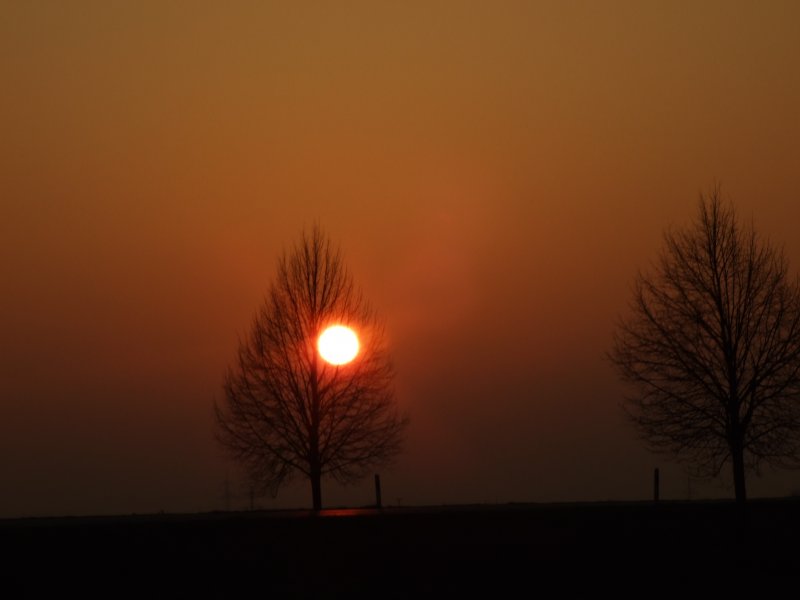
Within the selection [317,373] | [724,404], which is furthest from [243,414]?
[724,404]

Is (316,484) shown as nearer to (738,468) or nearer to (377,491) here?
(377,491)

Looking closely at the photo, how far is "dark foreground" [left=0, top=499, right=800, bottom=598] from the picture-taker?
2878cm

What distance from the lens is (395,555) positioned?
30406 mm

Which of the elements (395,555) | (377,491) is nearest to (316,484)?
(377,491)

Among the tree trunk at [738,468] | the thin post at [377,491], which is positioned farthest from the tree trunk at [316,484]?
the tree trunk at [738,468]

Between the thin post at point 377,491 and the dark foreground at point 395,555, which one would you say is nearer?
the dark foreground at point 395,555

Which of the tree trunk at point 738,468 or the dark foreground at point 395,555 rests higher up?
the tree trunk at point 738,468

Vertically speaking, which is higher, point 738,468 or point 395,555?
point 738,468

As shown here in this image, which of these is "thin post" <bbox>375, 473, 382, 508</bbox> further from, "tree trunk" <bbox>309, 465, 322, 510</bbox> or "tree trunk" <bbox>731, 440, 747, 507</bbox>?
"tree trunk" <bbox>731, 440, 747, 507</bbox>

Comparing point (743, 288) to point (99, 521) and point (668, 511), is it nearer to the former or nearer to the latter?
point (668, 511)

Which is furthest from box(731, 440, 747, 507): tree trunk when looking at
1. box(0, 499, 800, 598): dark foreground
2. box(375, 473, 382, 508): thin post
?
box(375, 473, 382, 508): thin post

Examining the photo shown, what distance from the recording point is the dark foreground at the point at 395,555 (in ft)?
94.4

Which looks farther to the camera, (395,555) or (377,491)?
(377,491)

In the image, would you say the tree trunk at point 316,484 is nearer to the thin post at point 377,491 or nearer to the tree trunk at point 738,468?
the thin post at point 377,491
